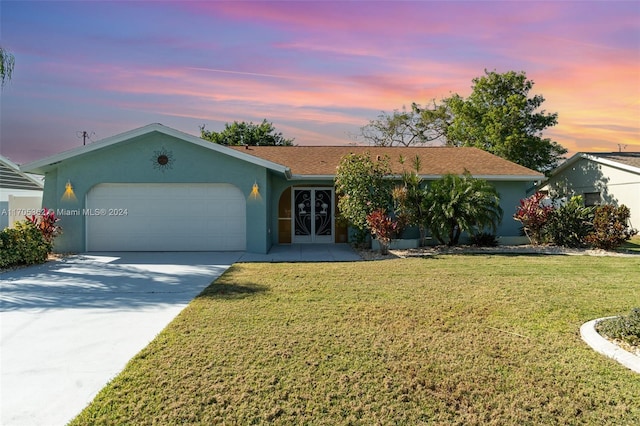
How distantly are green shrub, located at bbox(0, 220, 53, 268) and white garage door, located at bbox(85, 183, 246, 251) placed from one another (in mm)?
2141

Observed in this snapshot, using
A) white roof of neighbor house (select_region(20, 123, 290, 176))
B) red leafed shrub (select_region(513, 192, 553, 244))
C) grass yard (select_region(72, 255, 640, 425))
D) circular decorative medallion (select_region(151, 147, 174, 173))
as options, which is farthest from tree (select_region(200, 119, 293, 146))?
grass yard (select_region(72, 255, 640, 425))

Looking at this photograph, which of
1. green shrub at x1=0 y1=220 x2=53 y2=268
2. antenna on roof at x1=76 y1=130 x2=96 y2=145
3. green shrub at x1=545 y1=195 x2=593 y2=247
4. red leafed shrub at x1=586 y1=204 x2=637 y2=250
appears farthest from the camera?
antenna on roof at x1=76 y1=130 x2=96 y2=145

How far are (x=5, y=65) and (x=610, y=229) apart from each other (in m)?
18.0

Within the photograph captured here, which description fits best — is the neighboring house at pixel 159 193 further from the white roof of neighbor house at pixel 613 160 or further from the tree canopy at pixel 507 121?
the tree canopy at pixel 507 121

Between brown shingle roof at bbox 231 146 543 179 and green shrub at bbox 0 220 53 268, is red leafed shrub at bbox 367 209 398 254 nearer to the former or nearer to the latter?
brown shingle roof at bbox 231 146 543 179

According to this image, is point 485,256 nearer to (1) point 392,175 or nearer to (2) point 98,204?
(1) point 392,175

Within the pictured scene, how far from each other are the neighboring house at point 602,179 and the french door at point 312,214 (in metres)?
14.3

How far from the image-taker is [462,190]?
13594 mm

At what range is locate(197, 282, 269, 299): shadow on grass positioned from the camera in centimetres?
731

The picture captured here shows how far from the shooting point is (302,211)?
16.2 meters

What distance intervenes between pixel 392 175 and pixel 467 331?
375 inches

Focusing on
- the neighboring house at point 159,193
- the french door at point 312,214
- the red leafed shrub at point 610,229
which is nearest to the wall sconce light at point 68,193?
the neighboring house at point 159,193

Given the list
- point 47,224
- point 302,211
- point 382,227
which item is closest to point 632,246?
point 382,227

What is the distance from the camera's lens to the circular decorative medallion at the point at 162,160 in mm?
→ 12898
